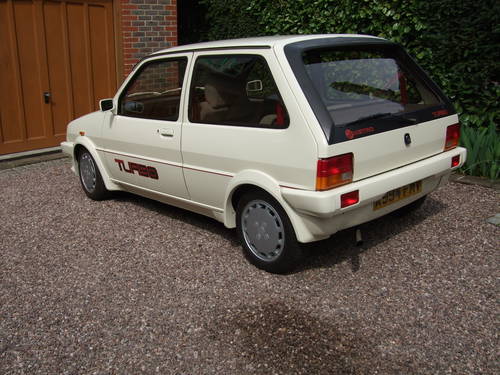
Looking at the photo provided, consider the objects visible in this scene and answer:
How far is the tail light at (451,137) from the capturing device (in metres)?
4.56

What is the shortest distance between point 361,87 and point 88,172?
3.51 meters

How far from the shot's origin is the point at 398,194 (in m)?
4.20

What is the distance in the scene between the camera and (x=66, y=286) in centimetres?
420

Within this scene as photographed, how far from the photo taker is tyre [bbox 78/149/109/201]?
612 centimetres

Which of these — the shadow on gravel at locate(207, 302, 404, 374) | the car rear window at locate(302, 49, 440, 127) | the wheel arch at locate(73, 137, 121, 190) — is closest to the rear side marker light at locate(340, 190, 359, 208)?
the car rear window at locate(302, 49, 440, 127)

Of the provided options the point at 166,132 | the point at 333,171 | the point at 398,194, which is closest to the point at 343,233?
the point at 398,194

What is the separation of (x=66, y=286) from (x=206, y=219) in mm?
1760

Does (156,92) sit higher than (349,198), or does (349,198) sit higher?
(156,92)

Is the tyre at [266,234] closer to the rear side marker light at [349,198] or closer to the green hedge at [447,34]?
the rear side marker light at [349,198]

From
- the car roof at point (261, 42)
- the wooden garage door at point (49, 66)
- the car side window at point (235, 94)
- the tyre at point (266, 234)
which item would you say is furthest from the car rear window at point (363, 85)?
the wooden garage door at point (49, 66)

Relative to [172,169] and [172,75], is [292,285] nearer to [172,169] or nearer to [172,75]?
[172,169]

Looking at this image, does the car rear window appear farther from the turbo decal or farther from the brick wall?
the brick wall

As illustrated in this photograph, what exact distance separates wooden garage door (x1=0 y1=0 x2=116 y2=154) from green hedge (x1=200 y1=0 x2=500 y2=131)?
3756 millimetres

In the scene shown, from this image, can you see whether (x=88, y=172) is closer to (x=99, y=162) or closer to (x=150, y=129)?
(x=99, y=162)
